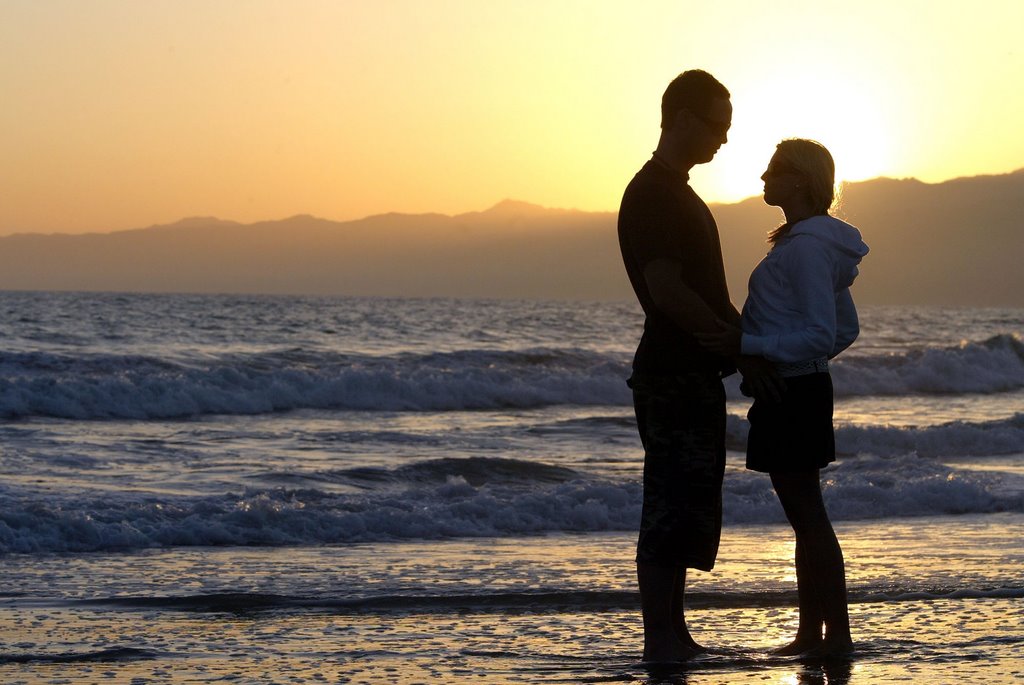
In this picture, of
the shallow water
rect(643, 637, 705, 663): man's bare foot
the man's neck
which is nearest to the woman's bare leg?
the shallow water

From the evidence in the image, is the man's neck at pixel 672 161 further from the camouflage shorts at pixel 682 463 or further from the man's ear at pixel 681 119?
the camouflage shorts at pixel 682 463

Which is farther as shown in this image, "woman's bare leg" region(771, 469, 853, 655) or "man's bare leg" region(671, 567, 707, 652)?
"man's bare leg" region(671, 567, 707, 652)

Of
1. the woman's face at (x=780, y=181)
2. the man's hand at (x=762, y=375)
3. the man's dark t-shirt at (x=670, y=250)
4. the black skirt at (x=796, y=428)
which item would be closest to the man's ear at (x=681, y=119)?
the man's dark t-shirt at (x=670, y=250)

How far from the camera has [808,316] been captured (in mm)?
3564

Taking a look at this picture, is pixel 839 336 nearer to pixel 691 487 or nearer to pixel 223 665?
pixel 691 487

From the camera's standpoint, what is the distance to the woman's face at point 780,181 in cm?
375

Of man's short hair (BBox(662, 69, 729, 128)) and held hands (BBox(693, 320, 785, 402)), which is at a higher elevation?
man's short hair (BBox(662, 69, 729, 128))

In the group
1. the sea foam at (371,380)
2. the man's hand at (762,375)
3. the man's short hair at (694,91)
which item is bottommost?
the sea foam at (371,380)

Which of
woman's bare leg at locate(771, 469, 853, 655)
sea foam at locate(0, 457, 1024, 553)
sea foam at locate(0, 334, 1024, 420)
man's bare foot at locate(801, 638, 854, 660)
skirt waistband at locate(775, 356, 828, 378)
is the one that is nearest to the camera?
skirt waistband at locate(775, 356, 828, 378)

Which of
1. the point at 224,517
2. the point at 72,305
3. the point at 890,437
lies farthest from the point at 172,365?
the point at 72,305

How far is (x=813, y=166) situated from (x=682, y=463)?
98 cm

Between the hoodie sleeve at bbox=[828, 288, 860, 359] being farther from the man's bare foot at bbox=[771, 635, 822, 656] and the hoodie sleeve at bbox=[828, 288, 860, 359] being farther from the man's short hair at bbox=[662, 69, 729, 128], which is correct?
the man's bare foot at bbox=[771, 635, 822, 656]

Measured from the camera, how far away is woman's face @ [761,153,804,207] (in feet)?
12.3

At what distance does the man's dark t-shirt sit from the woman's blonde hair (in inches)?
10.5
